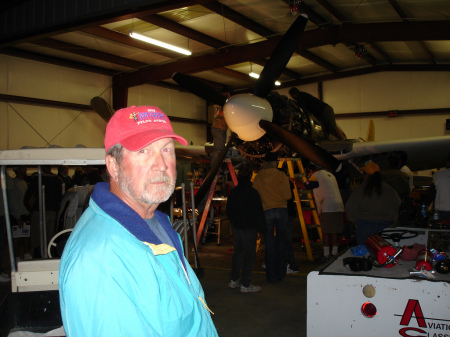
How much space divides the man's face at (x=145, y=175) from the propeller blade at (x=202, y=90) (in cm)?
617

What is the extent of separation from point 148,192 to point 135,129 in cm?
24

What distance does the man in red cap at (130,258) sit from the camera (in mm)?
1103

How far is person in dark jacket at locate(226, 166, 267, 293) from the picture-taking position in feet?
19.2

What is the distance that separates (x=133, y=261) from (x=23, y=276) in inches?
105

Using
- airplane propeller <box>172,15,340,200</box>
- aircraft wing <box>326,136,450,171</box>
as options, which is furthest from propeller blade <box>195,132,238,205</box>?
aircraft wing <box>326,136,450,171</box>

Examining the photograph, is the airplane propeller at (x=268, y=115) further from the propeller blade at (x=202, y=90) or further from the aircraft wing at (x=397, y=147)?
the aircraft wing at (x=397, y=147)

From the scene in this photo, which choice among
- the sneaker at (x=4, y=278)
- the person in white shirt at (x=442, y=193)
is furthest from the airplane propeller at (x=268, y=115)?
the sneaker at (x=4, y=278)

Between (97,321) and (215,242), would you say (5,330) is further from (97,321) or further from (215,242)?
(215,242)

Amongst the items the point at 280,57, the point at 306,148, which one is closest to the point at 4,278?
the point at 306,148

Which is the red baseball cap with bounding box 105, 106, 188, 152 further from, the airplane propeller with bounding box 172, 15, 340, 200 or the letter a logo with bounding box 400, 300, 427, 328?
the airplane propeller with bounding box 172, 15, 340, 200

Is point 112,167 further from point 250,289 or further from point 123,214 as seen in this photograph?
point 250,289

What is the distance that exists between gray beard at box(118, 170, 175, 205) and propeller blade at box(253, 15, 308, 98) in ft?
18.2

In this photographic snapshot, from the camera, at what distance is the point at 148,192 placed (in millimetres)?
1436

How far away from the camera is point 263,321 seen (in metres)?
4.78
